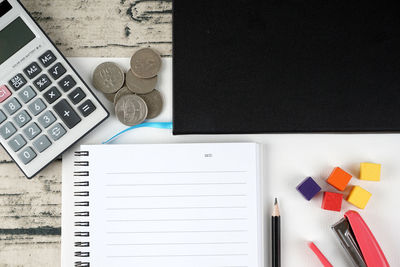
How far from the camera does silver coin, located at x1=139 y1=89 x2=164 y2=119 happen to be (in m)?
0.52

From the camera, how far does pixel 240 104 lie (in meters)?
0.49

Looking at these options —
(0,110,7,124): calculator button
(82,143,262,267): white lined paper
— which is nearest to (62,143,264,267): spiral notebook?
(82,143,262,267): white lined paper

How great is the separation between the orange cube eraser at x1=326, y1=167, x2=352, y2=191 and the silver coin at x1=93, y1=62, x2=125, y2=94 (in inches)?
11.8

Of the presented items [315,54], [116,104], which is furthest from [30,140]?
[315,54]

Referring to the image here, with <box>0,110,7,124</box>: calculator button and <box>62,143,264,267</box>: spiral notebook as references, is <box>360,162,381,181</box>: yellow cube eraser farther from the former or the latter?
<box>0,110,7,124</box>: calculator button

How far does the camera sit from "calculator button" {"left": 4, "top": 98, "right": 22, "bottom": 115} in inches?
19.5

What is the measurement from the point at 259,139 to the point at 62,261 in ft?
0.99

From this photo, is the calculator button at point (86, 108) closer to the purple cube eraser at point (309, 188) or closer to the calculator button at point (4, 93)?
the calculator button at point (4, 93)

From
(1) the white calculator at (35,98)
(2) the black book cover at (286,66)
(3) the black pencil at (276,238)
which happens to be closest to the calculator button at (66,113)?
(1) the white calculator at (35,98)

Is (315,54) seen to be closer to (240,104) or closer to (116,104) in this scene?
(240,104)

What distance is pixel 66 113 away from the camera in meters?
0.50

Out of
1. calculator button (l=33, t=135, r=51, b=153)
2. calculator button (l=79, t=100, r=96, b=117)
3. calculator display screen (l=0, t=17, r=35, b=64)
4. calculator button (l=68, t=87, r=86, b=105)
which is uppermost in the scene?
calculator display screen (l=0, t=17, r=35, b=64)

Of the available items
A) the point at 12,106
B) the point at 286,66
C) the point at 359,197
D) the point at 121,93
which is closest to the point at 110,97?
the point at 121,93

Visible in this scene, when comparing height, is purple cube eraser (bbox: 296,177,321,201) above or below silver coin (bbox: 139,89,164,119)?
below
